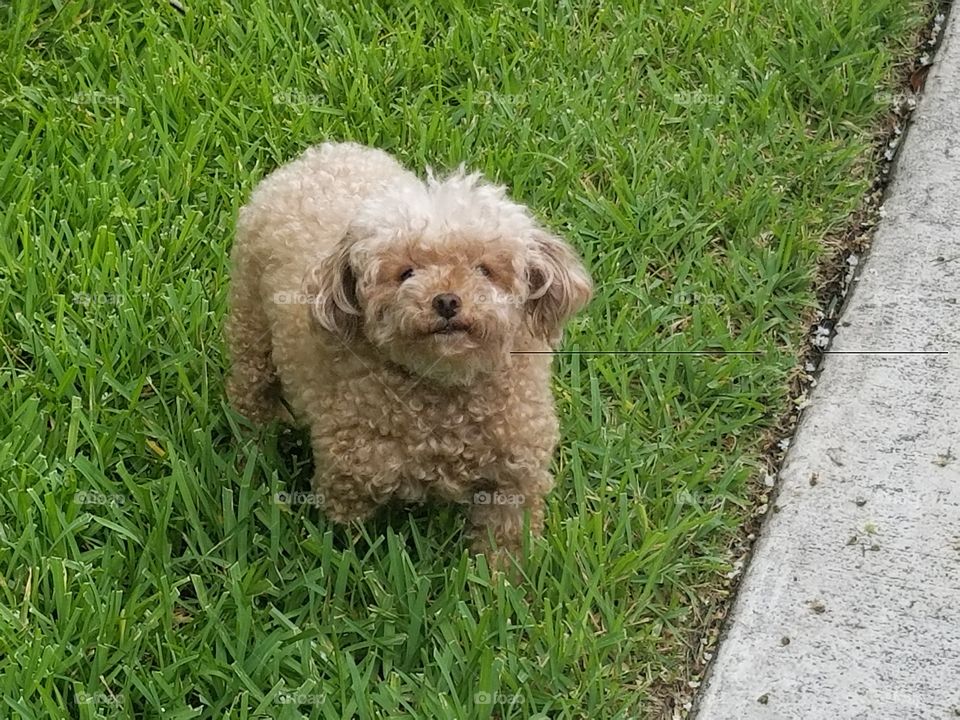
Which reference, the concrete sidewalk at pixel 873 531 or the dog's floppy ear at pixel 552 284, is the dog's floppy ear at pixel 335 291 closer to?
the dog's floppy ear at pixel 552 284

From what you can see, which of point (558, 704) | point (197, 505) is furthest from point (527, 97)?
point (558, 704)

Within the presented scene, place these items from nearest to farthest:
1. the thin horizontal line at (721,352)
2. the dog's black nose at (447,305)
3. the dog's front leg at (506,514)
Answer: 1. the dog's black nose at (447,305)
2. the dog's front leg at (506,514)
3. the thin horizontal line at (721,352)

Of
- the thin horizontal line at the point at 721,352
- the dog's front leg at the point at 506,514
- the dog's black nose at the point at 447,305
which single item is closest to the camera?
the dog's black nose at the point at 447,305

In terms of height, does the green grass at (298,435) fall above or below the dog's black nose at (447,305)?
below

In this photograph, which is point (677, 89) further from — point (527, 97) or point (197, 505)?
point (197, 505)

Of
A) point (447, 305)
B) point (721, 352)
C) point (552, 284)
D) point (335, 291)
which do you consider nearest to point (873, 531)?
point (721, 352)

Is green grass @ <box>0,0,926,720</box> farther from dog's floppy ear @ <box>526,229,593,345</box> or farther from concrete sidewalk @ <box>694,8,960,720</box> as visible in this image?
dog's floppy ear @ <box>526,229,593,345</box>

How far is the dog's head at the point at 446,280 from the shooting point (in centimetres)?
252

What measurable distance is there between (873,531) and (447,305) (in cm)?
139

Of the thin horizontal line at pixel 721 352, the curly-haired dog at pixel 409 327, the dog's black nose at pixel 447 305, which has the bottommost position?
the thin horizontal line at pixel 721 352

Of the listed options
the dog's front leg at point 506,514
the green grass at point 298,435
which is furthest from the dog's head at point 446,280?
the green grass at point 298,435

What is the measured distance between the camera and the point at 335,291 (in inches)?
105

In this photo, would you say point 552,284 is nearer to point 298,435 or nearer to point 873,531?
point 298,435

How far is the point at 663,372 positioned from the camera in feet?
11.5
